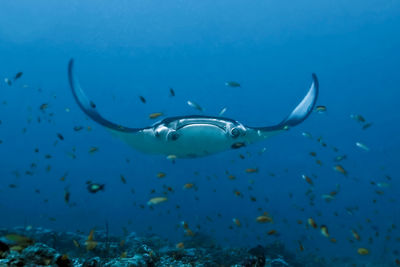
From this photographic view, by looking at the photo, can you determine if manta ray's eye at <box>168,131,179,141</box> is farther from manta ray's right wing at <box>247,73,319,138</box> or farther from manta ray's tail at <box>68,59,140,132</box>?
manta ray's right wing at <box>247,73,319,138</box>

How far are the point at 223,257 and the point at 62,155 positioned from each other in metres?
40.8

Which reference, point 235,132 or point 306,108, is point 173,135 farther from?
point 306,108

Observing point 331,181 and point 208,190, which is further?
point 208,190

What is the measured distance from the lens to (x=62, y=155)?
143ft

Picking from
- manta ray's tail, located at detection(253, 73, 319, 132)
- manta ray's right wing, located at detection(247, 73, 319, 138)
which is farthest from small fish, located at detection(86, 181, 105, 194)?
manta ray's tail, located at detection(253, 73, 319, 132)

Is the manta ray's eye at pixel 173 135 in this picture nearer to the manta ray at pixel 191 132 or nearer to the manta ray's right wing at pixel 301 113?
the manta ray at pixel 191 132

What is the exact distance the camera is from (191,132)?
7.02m

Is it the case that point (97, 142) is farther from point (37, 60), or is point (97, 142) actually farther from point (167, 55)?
point (167, 55)

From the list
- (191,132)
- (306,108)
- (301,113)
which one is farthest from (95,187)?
(306,108)

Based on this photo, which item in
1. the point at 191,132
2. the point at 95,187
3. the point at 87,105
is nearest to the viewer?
the point at 95,187

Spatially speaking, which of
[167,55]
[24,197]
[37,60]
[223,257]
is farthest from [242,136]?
[24,197]

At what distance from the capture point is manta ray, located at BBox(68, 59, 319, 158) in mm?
6984

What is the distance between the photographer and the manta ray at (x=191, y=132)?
6.98m

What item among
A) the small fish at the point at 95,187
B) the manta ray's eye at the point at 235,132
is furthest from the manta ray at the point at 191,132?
the small fish at the point at 95,187
